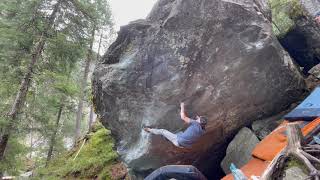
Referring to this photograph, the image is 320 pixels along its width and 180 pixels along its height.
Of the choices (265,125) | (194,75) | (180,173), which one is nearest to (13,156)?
(194,75)

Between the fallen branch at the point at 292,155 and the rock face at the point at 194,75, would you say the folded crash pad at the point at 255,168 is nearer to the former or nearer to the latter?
the fallen branch at the point at 292,155

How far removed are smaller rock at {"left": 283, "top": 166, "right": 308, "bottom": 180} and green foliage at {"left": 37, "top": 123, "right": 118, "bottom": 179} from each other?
8225 millimetres

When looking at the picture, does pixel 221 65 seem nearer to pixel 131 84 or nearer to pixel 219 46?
pixel 219 46

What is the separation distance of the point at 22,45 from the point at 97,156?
5.42 m

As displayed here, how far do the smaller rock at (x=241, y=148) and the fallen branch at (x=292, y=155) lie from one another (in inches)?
94.3

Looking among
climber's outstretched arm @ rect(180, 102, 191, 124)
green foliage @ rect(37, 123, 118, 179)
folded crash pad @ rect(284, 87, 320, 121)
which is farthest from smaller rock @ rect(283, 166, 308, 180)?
green foliage @ rect(37, 123, 118, 179)

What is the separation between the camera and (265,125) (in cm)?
939

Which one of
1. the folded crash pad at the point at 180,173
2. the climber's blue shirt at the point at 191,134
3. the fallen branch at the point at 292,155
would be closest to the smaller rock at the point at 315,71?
the climber's blue shirt at the point at 191,134

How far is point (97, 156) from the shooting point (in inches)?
558

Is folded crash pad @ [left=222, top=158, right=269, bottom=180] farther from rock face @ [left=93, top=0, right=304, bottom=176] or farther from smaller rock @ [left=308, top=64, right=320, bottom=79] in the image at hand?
smaller rock @ [left=308, top=64, right=320, bottom=79]

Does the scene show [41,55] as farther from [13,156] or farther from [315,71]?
[315,71]

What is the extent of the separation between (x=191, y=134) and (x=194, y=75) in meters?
1.55

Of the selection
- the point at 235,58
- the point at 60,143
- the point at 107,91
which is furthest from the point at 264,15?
the point at 60,143

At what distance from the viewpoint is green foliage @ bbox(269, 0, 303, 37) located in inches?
444
